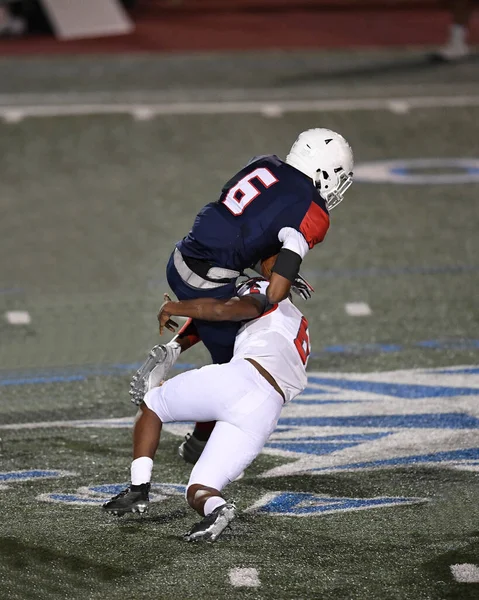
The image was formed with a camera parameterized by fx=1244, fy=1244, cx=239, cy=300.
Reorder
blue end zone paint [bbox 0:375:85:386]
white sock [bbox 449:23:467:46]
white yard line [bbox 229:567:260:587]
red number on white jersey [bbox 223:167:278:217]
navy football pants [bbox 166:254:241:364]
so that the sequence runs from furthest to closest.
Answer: white sock [bbox 449:23:467:46] → blue end zone paint [bbox 0:375:85:386] → navy football pants [bbox 166:254:241:364] → red number on white jersey [bbox 223:167:278:217] → white yard line [bbox 229:567:260:587]

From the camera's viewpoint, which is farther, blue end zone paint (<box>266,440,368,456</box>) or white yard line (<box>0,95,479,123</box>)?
white yard line (<box>0,95,479,123</box>)

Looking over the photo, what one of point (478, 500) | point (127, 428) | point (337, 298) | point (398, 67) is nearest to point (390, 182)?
point (337, 298)

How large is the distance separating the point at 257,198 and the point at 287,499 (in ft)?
3.85

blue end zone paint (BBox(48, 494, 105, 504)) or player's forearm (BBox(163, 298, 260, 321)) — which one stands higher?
player's forearm (BBox(163, 298, 260, 321))

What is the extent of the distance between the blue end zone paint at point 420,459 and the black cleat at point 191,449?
513 mm

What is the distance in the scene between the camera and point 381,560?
4223mm

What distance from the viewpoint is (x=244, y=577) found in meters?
4.07

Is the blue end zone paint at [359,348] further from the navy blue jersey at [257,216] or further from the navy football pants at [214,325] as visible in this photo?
the navy blue jersey at [257,216]

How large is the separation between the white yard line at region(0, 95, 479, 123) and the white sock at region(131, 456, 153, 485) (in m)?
7.62

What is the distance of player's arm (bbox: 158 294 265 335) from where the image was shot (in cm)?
475

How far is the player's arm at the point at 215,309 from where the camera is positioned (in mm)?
4750

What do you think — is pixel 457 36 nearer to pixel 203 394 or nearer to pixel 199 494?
pixel 203 394

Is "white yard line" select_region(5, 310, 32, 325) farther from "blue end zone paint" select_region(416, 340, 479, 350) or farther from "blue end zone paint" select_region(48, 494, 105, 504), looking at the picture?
"blue end zone paint" select_region(48, 494, 105, 504)

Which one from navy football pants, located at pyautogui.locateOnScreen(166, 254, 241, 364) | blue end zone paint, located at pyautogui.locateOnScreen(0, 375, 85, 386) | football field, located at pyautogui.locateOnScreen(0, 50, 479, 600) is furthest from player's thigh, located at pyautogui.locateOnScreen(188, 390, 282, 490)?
blue end zone paint, located at pyautogui.locateOnScreen(0, 375, 85, 386)
